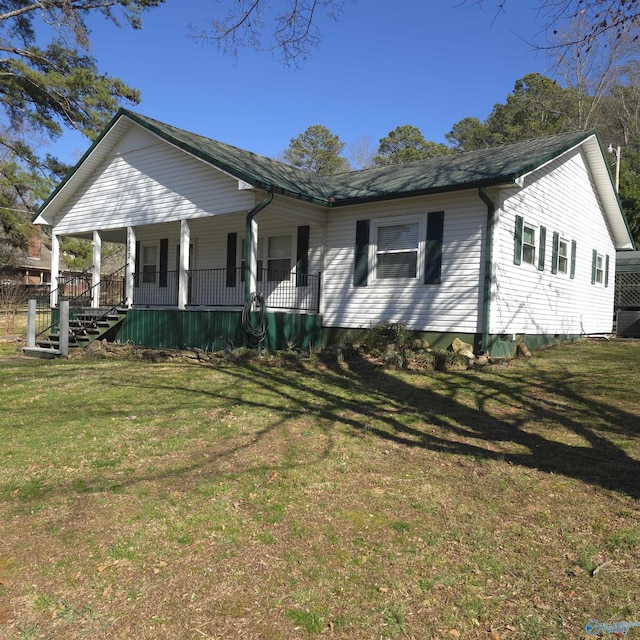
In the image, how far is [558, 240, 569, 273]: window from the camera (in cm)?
1370

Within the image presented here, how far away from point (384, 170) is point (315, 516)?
12354 millimetres

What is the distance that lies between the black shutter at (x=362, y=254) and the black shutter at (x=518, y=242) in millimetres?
3163

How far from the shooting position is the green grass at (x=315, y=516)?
9.27 ft

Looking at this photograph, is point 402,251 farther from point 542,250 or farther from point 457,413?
point 457,413

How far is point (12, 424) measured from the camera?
6.18m

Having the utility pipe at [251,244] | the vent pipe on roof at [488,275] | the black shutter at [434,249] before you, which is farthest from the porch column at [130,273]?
the vent pipe on roof at [488,275]

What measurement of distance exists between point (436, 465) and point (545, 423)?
217 centimetres

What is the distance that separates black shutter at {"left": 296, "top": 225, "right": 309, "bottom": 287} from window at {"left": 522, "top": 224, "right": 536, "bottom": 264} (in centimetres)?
502

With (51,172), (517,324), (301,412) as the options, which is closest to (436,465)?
(301,412)

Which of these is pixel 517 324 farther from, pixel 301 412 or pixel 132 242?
pixel 132 242

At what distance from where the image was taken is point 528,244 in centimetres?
1200

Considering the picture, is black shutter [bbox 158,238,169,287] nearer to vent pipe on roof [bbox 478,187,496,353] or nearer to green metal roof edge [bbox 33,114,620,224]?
green metal roof edge [bbox 33,114,620,224]

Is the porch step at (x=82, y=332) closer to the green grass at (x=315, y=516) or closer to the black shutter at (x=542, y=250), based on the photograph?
the green grass at (x=315, y=516)

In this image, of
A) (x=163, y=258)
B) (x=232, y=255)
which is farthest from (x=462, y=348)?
(x=163, y=258)
